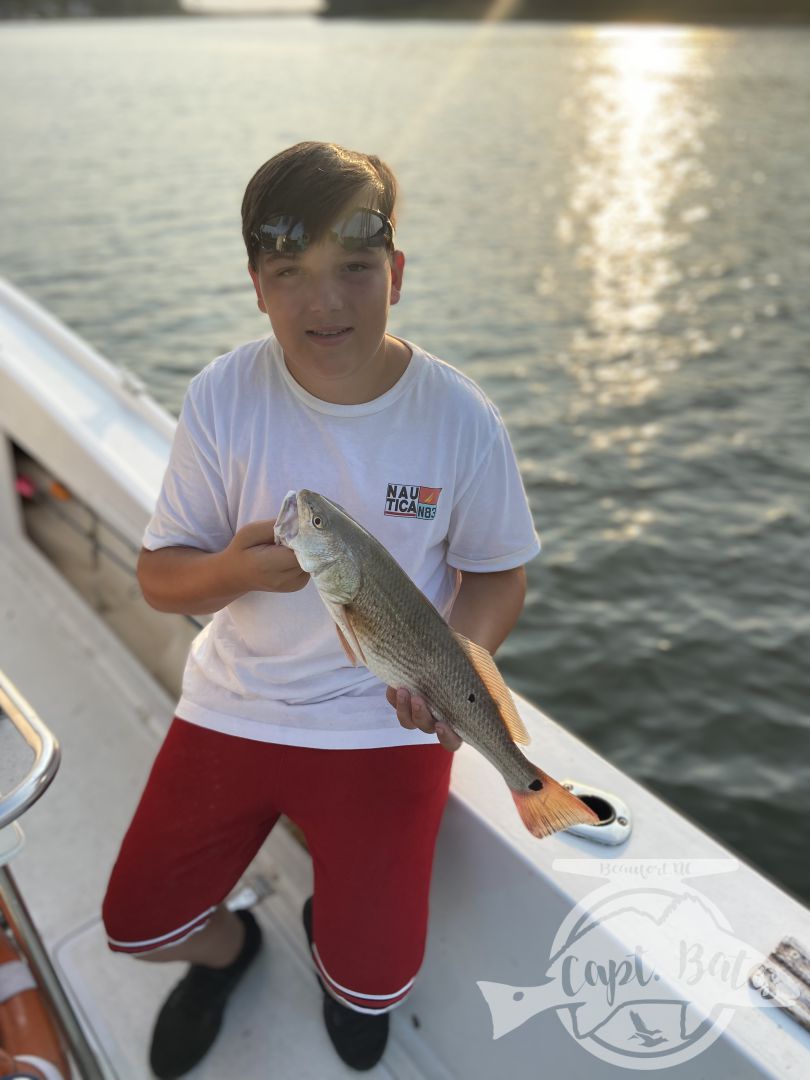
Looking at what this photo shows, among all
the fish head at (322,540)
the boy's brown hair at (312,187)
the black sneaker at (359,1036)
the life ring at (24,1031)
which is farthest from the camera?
the black sneaker at (359,1036)

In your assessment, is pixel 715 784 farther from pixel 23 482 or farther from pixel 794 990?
pixel 23 482

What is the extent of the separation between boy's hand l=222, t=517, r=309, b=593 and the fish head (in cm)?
7

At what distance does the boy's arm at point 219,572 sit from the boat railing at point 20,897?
376 mm

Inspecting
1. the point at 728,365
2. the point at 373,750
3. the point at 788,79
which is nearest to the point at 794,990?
the point at 373,750

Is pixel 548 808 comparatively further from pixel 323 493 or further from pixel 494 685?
pixel 323 493

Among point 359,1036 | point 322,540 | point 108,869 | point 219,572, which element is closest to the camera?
point 322,540

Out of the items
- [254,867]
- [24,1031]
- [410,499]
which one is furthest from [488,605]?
[24,1031]

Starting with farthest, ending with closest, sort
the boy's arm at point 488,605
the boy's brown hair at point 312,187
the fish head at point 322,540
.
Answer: the boy's arm at point 488,605 < the boy's brown hair at point 312,187 < the fish head at point 322,540

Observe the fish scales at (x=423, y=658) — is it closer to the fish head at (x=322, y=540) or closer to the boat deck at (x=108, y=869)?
the fish head at (x=322, y=540)

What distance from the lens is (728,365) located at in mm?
9164

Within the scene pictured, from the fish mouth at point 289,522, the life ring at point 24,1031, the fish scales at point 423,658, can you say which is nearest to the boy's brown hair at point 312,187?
the fish mouth at point 289,522

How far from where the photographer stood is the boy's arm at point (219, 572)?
1694 millimetres

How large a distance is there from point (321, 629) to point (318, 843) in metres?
0.50

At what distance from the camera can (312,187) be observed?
5.47 ft
